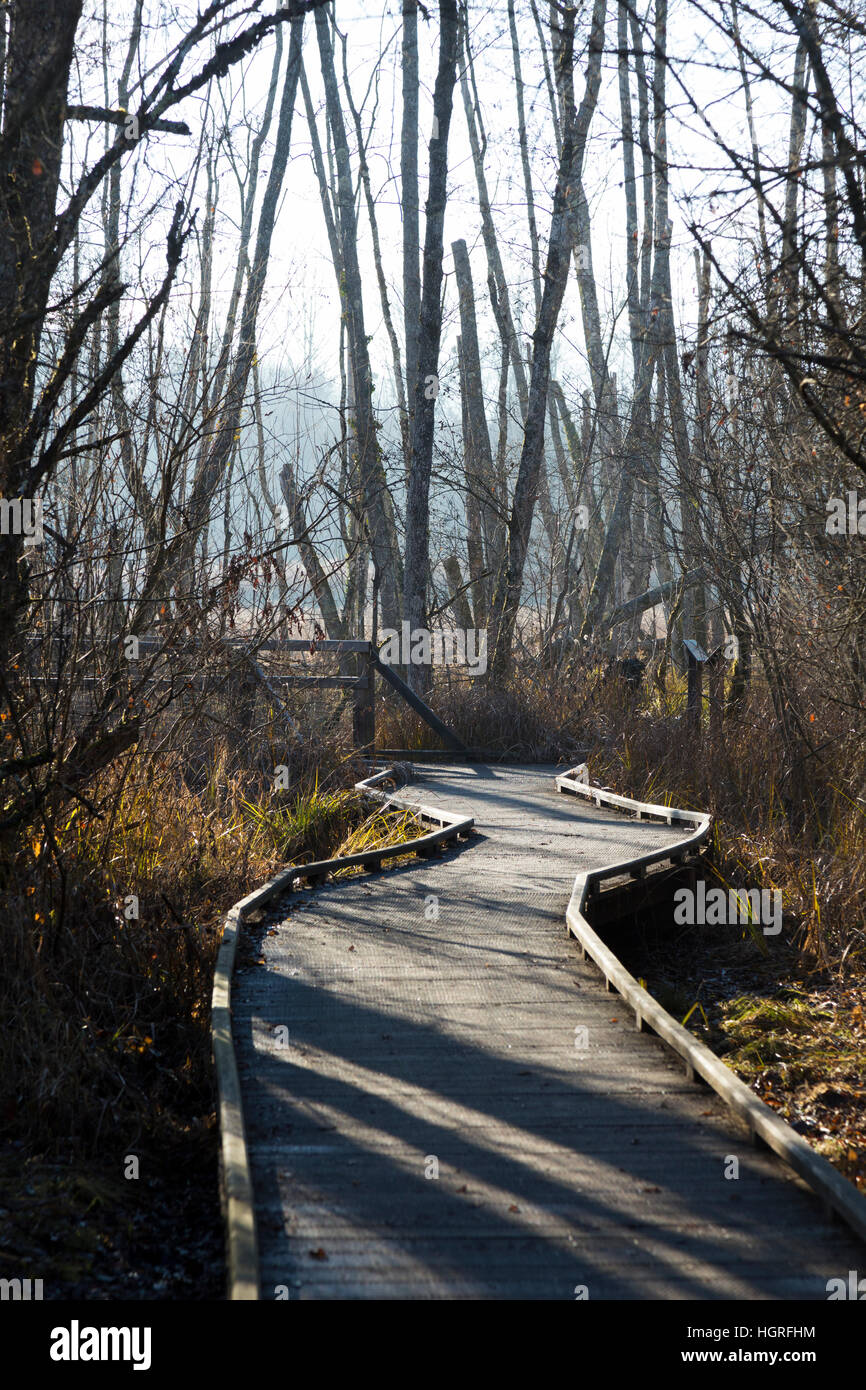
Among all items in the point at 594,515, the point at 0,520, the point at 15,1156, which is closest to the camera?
the point at 15,1156

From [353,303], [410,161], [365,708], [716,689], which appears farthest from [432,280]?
[716,689]

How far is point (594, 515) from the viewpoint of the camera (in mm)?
23266

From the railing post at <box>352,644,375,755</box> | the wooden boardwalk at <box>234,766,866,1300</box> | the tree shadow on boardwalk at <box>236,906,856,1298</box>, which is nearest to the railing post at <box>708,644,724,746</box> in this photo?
the railing post at <box>352,644,375,755</box>

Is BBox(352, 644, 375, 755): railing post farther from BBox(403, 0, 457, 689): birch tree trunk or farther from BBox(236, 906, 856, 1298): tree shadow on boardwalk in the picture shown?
BBox(236, 906, 856, 1298): tree shadow on boardwalk

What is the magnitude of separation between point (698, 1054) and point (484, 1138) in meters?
0.93

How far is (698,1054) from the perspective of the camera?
426 centimetres

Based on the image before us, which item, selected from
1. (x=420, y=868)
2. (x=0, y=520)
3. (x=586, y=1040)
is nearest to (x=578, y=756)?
(x=420, y=868)

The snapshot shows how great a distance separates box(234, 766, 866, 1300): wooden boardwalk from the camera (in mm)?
Result: 3062

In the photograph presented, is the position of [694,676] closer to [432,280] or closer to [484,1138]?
[432,280]

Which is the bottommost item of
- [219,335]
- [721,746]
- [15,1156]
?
[15,1156]

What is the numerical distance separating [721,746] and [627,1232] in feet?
22.6

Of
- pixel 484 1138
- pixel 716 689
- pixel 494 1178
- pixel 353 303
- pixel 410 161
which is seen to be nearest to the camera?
pixel 494 1178

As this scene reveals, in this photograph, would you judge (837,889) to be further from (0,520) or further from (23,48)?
(23,48)

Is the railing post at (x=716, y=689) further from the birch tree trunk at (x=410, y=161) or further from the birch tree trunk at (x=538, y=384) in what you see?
the birch tree trunk at (x=410, y=161)
